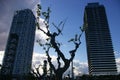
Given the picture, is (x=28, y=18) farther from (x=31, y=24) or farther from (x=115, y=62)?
(x=115, y=62)

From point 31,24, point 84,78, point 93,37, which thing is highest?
point 31,24

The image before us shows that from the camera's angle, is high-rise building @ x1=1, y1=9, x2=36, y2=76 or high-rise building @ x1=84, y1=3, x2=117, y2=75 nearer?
high-rise building @ x1=1, y1=9, x2=36, y2=76

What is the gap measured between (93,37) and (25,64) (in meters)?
84.5

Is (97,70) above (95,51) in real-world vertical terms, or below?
below

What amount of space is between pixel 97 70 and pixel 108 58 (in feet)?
66.8

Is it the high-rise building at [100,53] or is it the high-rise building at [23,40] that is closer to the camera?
the high-rise building at [23,40]

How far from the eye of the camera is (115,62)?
178000 millimetres

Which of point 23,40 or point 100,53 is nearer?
point 23,40

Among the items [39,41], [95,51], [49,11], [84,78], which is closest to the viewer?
[49,11]

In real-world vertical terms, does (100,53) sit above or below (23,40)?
below

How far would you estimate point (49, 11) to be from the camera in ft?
57.7

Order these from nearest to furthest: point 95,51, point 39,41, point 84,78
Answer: point 39,41, point 84,78, point 95,51

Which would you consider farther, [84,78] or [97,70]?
[97,70]

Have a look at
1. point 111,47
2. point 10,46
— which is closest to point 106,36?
point 111,47
